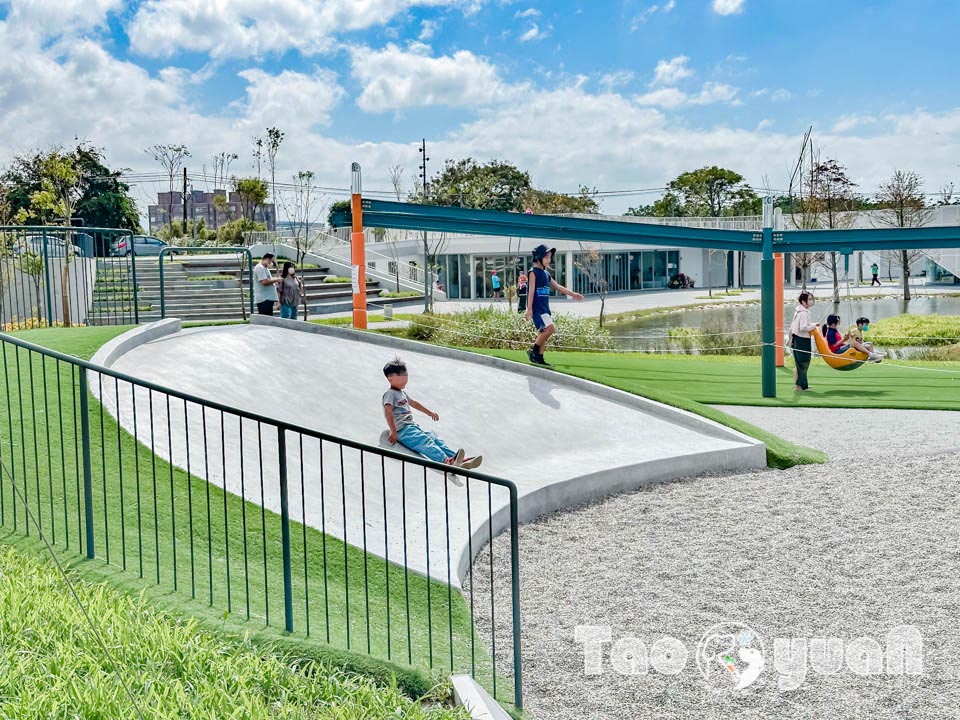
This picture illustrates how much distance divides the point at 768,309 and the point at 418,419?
7.23 m

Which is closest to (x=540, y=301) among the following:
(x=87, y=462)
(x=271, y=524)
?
(x=271, y=524)

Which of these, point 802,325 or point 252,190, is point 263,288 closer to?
point 802,325

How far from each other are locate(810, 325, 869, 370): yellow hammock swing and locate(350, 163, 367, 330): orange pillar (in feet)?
26.3

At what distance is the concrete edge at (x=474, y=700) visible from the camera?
161 inches

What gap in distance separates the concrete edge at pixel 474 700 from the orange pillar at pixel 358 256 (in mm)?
13165

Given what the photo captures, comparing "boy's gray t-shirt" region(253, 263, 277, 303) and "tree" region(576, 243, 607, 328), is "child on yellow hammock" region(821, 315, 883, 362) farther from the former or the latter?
"tree" region(576, 243, 607, 328)

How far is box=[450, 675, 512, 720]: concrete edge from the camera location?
4090 millimetres

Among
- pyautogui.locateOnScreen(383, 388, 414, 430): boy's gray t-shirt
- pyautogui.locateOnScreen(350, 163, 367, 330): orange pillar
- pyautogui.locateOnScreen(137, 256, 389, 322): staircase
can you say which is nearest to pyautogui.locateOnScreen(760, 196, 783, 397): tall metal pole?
pyautogui.locateOnScreen(350, 163, 367, 330): orange pillar

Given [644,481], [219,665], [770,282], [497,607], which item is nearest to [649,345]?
[770,282]

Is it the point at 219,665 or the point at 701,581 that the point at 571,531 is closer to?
the point at 701,581

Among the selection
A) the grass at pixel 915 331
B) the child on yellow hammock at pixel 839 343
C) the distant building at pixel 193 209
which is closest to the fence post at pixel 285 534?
the child on yellow hammock at pixel 839 343

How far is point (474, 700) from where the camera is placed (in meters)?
4.19

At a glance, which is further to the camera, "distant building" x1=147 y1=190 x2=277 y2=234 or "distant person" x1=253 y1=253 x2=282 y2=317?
"distant building" x1=147 y1=190 x2=277 y2=234

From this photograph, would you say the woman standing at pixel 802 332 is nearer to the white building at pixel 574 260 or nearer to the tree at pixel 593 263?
the white building at pixel 574 260
